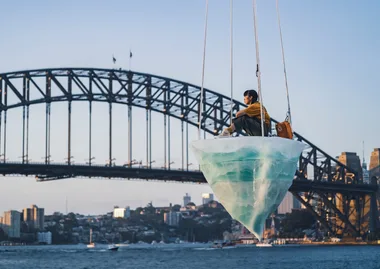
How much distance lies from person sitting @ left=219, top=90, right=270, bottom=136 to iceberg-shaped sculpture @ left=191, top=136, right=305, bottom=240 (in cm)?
35

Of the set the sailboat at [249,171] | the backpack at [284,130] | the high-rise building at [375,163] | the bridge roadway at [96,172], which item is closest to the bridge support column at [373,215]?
the high-rise building at [375,163]

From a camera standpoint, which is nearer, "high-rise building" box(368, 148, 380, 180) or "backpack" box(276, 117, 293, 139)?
"backpack" box(276, 117, 293, 139)

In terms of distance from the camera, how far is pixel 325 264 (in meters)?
90.8

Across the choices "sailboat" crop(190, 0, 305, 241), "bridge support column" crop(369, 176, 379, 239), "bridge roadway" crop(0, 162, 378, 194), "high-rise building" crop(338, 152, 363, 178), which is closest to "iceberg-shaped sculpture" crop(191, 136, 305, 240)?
"sailboat" crop(190, 0, 305, 241)

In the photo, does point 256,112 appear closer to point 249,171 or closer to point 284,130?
point 284,130

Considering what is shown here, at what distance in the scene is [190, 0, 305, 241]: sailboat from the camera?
388 inches

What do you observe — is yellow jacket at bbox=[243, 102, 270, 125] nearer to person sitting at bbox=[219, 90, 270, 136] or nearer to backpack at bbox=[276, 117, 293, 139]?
person sitting at bbox=[219, 90, 270, 136]

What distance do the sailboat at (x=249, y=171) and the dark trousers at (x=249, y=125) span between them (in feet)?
0.88

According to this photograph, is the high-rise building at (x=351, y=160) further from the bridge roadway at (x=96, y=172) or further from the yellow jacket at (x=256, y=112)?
the yellow jacket at (x=256, y=112)

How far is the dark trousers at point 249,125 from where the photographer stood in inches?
407

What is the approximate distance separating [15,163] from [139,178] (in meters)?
16.1

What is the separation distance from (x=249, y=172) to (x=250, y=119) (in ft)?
2.76

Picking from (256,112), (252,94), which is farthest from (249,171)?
(252,94)

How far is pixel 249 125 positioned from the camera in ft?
34.1
